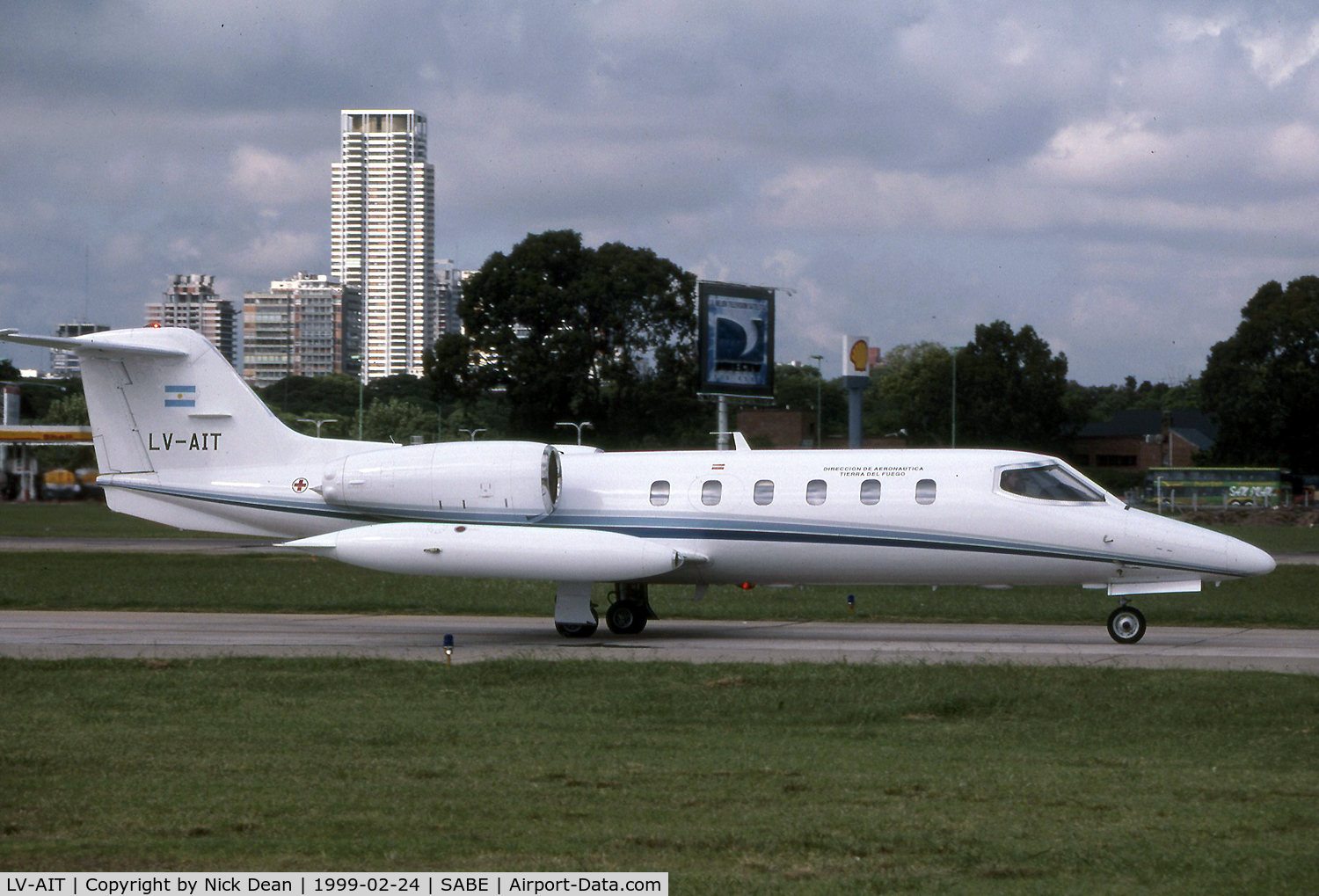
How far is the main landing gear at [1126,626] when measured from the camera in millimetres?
Answer: 20141

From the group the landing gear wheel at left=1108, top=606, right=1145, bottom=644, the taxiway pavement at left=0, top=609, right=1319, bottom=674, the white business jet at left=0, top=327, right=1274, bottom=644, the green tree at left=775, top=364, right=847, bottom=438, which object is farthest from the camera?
the green tree at left=775, top=364, right=847, bottom=438

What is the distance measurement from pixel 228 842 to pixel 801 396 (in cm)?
11163

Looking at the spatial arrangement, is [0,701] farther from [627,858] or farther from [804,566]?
[804,566]

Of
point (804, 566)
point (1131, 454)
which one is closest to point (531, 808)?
point (804, 566)

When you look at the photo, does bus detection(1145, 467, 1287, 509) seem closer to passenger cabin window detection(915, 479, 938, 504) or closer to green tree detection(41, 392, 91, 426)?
passenger cabin window detection(915, 479, 938, 504)

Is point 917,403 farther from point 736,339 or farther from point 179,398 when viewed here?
point 179,398

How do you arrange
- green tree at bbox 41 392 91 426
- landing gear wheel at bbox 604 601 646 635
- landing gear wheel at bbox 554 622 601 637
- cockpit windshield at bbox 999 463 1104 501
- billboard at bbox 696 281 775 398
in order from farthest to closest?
green tree at bbox 41 392 91 426
billboard at bbox 696 281 775 398
landing gear wheel at bbox 604 601 646 635
landing gear wheel at bbox 554 622 601 637
cockpit windshield at bbox 999 463 1104 501

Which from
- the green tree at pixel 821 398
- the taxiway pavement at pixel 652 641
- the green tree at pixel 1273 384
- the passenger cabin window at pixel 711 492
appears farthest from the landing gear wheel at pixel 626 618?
the green tree at pixel 821 398

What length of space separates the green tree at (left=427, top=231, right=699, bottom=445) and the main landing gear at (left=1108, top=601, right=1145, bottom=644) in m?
51.7

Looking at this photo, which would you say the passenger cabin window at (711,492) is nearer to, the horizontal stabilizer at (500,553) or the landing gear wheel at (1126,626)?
the horizontal stabilizer at (500,553)

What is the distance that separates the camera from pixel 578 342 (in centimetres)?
7181

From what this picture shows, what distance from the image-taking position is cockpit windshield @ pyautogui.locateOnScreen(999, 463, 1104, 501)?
20.2 m

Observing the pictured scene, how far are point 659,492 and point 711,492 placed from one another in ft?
2.83

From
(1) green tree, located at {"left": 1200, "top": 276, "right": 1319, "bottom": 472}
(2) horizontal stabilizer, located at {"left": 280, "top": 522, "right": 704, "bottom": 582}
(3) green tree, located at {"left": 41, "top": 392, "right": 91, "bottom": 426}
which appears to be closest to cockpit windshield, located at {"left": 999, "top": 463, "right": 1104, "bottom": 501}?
(2) horizontal stabilizer, located at {"left": 280, "top": 522, "right": 704, "bottom": 582}
